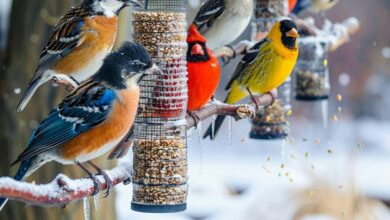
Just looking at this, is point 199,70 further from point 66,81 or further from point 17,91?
point 17,91

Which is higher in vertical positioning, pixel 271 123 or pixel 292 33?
pixel 292 33

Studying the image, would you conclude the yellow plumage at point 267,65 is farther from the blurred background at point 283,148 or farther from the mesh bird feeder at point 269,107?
the blurred background at point 283,148

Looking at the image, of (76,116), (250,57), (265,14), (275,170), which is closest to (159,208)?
(76,116)

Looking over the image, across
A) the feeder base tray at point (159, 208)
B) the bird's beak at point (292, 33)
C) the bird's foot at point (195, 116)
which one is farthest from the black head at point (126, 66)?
the bird's beak at point (292, 33)

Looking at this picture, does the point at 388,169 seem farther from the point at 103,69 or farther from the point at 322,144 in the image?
the point at 103,69

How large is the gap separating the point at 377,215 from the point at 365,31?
2.10 metres

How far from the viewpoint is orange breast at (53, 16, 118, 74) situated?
2727 mm

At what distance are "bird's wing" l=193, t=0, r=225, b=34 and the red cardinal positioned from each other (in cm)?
48

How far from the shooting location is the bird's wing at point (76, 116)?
2.61 metres

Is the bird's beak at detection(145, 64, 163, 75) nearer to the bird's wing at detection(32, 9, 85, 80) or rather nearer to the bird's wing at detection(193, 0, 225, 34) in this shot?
the bird's wing at detection(32, 9, 85, 80)

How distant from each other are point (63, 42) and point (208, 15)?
1016 millimetres

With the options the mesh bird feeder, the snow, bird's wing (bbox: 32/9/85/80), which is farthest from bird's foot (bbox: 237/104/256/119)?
the snow

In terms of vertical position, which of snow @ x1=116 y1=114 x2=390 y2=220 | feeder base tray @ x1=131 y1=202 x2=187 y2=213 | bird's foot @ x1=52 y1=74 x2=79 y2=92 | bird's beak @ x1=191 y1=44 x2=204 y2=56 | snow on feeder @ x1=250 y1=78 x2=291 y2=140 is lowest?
snow @ x1=116 y1=114 x2=390 y2=220

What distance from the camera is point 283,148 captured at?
458cm
